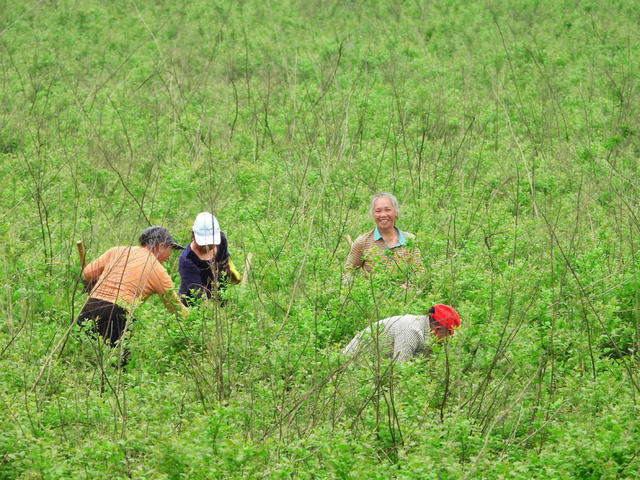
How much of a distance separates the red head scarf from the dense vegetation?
0.15 meters

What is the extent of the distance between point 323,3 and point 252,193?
10060mm

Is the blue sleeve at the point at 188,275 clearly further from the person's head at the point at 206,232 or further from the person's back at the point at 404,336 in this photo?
the person's back at the point at 404,336

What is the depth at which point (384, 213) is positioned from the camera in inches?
279

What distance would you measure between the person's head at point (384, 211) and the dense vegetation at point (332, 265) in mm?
411

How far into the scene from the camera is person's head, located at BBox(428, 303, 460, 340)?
5.22 metres

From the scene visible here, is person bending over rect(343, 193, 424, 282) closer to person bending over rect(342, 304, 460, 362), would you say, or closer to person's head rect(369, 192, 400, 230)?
person's head rect(369, 192, 400, 230)

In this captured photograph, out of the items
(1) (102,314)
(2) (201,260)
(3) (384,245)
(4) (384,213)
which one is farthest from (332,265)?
(1) (102,314)

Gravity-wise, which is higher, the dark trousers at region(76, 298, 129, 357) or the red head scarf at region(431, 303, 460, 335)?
the red head scarf at region(431, 303, 460, 335)

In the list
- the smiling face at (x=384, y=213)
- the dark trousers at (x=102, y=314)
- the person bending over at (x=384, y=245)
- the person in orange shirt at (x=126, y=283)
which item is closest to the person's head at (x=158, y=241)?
the person in orange shirt at (x=126, y=283)

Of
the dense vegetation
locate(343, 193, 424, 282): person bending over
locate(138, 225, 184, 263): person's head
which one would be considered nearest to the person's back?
the dense vegetation

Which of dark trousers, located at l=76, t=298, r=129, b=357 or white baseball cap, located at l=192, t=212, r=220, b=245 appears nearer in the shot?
dark trousers, located at l=76, t=298, r=129, b=357

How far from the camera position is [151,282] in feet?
19.3

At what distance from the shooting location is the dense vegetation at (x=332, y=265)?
3910mm

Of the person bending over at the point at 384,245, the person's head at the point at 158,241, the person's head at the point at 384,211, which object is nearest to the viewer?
the person's head at the point at 158,241
